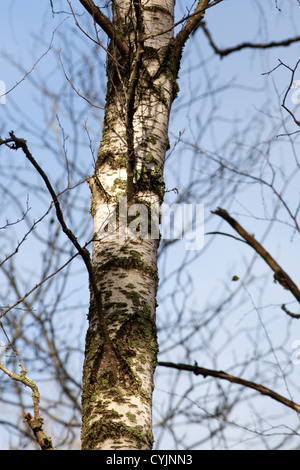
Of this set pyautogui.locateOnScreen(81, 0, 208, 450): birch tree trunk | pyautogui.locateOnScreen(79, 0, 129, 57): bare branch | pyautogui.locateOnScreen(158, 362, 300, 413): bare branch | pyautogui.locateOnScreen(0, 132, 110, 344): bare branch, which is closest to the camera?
pyautogui.locateOnScreen(0, 132, 110, 344): bare branch

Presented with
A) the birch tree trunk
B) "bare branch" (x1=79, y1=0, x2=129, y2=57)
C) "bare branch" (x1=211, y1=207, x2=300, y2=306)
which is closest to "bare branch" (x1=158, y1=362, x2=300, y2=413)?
the birch tree trunk

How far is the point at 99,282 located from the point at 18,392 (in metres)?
2.78

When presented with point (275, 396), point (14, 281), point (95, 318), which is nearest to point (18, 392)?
point (14, 281)

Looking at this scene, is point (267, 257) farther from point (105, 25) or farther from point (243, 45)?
point (243, 45)

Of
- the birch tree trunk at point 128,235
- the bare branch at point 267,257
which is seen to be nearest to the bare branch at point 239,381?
the birch tree trunk at point 128,235

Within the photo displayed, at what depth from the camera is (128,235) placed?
2055 mm

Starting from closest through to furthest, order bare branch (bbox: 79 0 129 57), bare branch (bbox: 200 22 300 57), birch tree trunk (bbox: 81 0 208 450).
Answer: birch tree trunk (bbox: 81 0 208 450) → bare branch (bbox: 79 0 129 57) → bare branch (bbox: 200 22 300 57)

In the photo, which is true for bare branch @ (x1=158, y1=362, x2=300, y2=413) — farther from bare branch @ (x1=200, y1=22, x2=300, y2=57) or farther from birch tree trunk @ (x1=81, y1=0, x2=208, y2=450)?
bare branch @ (x1=200, y1=22, x2=300, y2=57)

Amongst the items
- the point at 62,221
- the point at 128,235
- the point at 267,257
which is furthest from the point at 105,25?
the point at 267,257

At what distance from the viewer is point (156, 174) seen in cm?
224

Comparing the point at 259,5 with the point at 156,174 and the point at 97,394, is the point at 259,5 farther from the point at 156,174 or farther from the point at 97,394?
the point at 97,394

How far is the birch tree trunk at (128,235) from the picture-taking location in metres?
1.71

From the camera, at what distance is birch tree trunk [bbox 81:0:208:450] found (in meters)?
1.71
